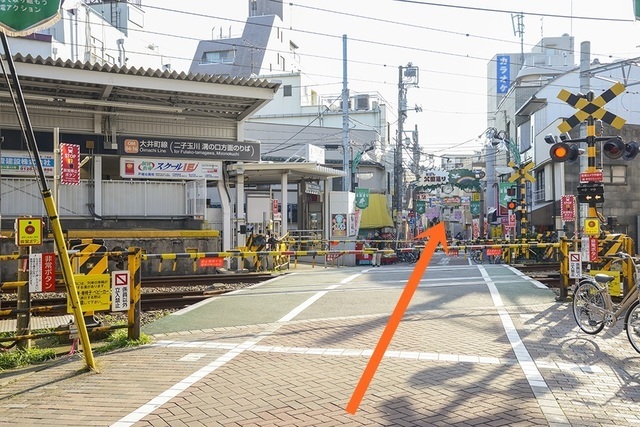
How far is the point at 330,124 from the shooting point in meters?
49.6

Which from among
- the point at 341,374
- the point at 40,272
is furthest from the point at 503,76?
the point at 40,272

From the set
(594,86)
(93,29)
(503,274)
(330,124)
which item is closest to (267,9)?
(330,124)

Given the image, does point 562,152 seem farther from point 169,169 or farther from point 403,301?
point 169,169

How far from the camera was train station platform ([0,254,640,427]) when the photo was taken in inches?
206

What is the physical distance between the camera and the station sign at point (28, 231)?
7426mm

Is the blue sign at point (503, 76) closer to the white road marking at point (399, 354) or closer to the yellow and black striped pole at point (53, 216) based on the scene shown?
the white road marking at point (399, 354)

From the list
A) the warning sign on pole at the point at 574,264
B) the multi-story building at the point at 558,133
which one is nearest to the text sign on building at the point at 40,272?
the warning sign on pole at the point at 574,264

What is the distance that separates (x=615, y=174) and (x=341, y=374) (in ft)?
96.9

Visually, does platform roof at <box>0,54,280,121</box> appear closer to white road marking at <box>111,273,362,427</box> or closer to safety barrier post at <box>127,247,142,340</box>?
safety barrier post at <box>127,247,142,340</box>

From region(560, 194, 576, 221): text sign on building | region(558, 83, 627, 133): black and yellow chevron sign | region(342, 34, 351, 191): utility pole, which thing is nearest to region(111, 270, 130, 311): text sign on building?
region(558, 83, 627, 133): black and yellow chevron sign

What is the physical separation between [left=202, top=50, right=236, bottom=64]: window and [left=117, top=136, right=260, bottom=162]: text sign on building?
107 feet

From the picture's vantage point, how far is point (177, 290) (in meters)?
15.0

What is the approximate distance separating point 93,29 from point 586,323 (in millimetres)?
33231

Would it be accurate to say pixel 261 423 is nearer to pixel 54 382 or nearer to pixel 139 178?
pixel 54 382
